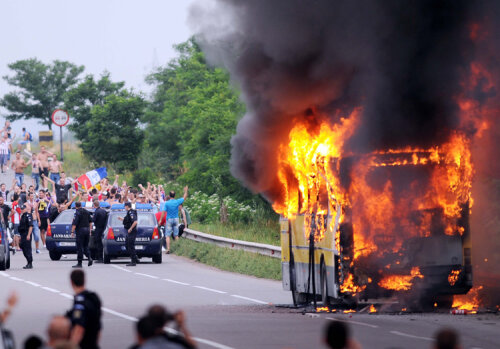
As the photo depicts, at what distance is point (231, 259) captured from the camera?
34.7 meters

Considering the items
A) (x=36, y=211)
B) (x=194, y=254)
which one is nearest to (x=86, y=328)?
(x=194, y=254)

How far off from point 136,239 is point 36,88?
63.8m

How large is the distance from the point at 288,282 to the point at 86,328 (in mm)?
12201

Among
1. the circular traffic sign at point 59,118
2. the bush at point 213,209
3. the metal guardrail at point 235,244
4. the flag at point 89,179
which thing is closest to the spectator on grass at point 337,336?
the metal guardrail at point 235,244

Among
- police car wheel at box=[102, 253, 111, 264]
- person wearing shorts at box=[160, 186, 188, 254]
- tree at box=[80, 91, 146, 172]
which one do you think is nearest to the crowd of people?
police car wheel at box=[102, 253, 111, 264]

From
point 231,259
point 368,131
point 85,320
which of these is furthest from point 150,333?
point 231,259

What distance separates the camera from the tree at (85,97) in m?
77.1

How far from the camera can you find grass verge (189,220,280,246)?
39450 millimetres

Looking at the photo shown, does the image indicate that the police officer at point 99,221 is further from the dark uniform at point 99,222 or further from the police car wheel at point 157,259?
the police car wheel at point 157,259

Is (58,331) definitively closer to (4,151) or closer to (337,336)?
(337,336)

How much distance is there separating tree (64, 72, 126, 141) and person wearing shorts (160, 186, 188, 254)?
35807 mm

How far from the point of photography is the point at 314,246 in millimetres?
20531

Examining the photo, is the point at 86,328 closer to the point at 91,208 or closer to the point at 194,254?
the point at 194,254

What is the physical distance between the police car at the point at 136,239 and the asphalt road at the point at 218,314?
10.9 feet
